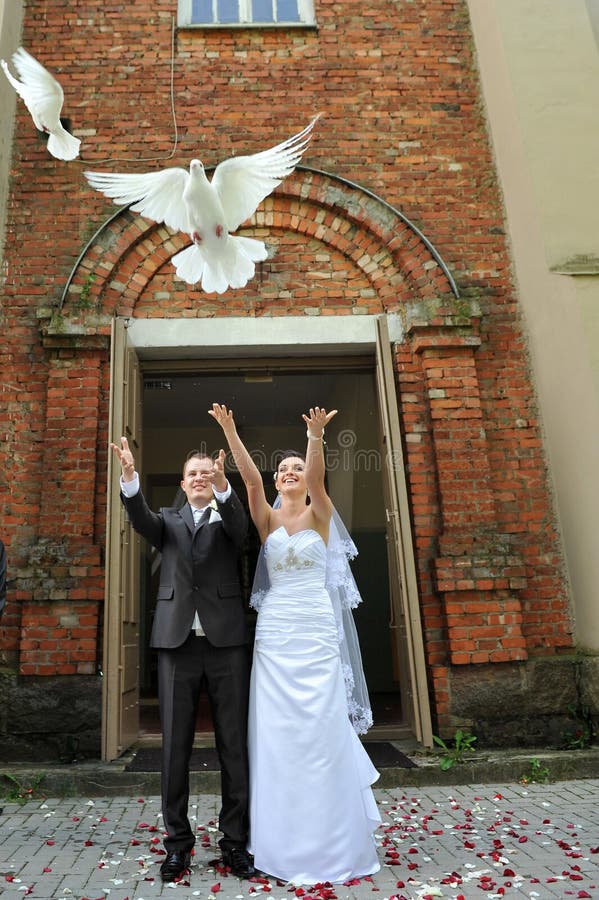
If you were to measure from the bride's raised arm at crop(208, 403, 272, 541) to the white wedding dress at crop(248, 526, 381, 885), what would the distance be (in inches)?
7.7

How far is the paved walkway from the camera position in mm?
2822

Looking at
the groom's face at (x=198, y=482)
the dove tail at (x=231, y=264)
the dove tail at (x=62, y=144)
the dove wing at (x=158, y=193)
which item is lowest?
the groom's face at (x=198, y=482)

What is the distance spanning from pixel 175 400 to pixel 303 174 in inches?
109

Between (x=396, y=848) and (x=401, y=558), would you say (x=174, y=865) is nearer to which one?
(x=396, y=848)

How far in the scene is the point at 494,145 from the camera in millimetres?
6250

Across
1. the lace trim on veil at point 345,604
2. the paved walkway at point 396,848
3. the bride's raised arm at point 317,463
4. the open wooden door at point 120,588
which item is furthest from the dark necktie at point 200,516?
the open wooden door at point 120,588

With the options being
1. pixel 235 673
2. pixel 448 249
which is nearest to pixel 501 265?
pixel 448 249

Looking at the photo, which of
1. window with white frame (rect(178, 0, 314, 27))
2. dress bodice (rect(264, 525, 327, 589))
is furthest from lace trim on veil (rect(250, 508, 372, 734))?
window with white frame (rect(178, 0, 314, 27))

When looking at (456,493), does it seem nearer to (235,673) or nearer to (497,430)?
(497,430)

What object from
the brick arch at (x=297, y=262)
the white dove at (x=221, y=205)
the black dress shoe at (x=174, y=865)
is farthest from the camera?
the brick arch at (x=297, y=262)

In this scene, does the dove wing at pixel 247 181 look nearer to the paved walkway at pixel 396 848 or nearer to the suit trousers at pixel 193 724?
the suit trousers at pixel 193 724

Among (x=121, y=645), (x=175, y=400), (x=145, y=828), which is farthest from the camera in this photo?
(x=175, y=400)

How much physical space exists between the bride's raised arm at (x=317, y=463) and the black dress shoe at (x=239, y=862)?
154 cm

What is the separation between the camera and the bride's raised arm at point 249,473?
3.40 m
